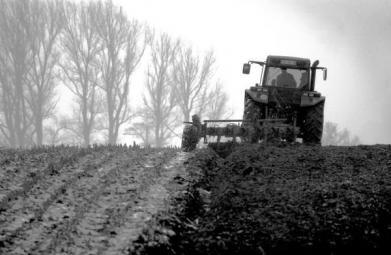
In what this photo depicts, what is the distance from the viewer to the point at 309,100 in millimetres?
10133

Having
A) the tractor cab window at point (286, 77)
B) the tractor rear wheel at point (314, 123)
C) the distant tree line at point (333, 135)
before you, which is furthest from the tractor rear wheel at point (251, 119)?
the distant tree line at point (333, 135)

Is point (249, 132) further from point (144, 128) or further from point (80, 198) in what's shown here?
point (144, 128)

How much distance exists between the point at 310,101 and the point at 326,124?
43721 mm

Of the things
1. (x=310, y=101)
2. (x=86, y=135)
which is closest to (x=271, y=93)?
(x=310, y=101)

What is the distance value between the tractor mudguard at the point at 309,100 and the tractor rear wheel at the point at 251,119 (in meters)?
0.99

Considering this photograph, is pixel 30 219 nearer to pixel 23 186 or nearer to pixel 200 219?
pixel 23 186

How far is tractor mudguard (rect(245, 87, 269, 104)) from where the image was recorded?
10164 mm

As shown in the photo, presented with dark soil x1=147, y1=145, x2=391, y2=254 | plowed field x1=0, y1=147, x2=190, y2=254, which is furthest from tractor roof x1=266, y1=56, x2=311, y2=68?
dark soil x1=147, y1=145, x2=391, y2=254

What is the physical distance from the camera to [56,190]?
5188 mm

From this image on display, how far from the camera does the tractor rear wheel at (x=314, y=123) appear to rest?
10.2 m

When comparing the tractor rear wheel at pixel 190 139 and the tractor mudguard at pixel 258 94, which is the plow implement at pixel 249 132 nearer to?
the tractor rear wheel at pixel 190 139

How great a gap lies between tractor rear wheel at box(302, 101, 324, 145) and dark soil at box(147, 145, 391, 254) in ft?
13.3

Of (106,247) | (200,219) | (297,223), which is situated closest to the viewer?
(106,247)

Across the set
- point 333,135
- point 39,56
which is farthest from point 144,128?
point 333,135
